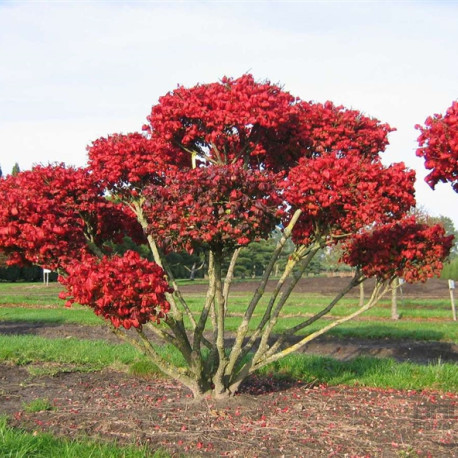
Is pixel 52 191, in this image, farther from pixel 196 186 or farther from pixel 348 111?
pixel 348 111

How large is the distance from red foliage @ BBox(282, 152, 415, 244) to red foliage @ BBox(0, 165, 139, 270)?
2614 mm

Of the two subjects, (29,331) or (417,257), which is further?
(29,331)

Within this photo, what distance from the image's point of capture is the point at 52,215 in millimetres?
6430

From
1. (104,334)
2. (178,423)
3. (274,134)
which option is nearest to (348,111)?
(274,134)

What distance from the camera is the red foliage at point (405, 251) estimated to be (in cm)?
705

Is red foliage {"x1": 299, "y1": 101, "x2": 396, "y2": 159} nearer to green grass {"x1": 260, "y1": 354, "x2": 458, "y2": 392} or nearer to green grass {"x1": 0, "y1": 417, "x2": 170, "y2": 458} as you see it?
green grass {"x1": 260, "y1": 354, "x2": 458, "y2": 392}

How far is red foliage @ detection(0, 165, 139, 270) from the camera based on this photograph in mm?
6297

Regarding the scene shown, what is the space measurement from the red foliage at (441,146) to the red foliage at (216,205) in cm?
154

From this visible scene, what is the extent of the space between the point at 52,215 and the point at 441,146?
4.23 m

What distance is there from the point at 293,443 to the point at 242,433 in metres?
0.58

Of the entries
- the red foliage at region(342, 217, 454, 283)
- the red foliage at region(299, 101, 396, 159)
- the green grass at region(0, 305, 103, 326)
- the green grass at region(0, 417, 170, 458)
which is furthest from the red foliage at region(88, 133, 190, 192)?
the green grass at region(0, 305, 103, 326)

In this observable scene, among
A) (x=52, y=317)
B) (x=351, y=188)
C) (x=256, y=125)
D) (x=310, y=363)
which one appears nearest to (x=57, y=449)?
(x=351, y=188)

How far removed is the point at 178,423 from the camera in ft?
19.9

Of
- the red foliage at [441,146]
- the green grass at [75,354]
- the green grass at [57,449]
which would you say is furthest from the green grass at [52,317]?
the red foliage at [441,146]
